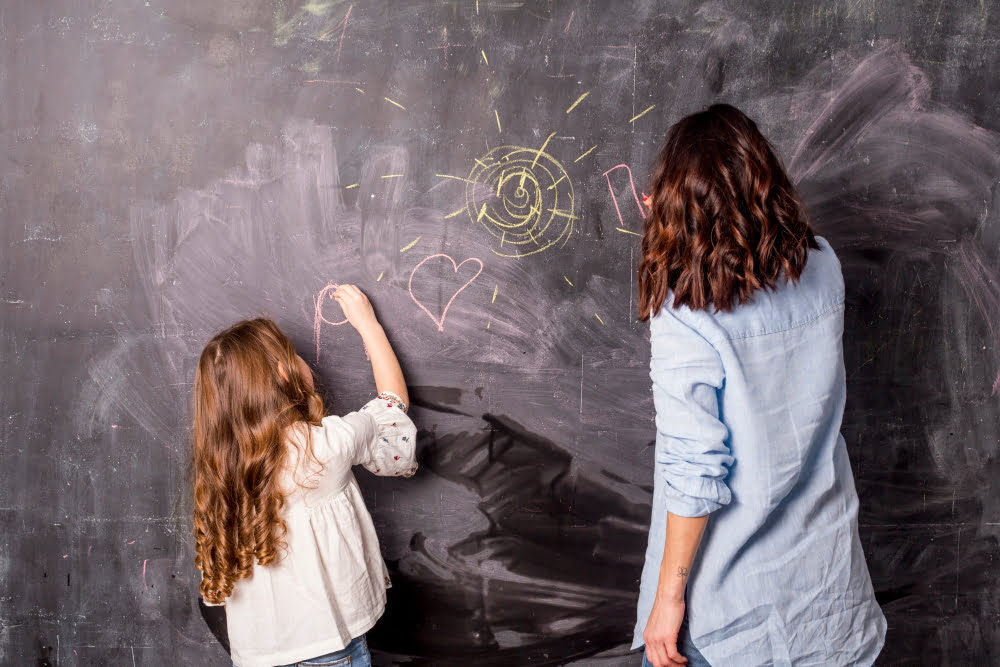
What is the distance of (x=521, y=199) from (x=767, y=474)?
0.92m

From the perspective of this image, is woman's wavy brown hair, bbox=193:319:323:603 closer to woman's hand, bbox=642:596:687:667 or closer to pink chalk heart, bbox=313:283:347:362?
pink chalk heart, bbox=313:283:347:362

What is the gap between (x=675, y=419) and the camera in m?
0.98

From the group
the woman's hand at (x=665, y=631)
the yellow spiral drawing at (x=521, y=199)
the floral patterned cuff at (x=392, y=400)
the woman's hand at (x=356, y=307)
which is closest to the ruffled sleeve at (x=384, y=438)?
the floral patterned cuff at (x=392, y=400)

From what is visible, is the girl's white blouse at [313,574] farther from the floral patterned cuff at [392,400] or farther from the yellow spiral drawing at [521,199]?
the yellow spiral drawing at [521,199]

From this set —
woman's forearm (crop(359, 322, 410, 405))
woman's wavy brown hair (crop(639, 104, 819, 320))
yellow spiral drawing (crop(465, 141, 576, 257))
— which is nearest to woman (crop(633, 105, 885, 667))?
woman's wavy brown hair (crop(639, 104, 819, 320))

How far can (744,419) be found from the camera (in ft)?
3.23

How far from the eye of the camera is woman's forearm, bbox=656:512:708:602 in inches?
A: 38.9

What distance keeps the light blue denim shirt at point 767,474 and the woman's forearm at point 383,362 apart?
713mm

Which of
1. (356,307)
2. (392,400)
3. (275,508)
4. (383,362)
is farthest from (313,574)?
(356,307)

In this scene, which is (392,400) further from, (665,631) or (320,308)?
(665,631)

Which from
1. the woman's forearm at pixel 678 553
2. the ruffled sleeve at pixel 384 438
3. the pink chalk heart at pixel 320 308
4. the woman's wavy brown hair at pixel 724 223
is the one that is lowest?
the woman's forearm at pixel 678 553

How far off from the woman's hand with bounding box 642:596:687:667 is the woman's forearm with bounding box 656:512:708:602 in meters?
0.02

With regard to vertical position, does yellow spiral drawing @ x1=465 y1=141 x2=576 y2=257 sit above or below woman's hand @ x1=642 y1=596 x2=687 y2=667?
above

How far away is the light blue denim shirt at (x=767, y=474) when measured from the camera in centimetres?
97
